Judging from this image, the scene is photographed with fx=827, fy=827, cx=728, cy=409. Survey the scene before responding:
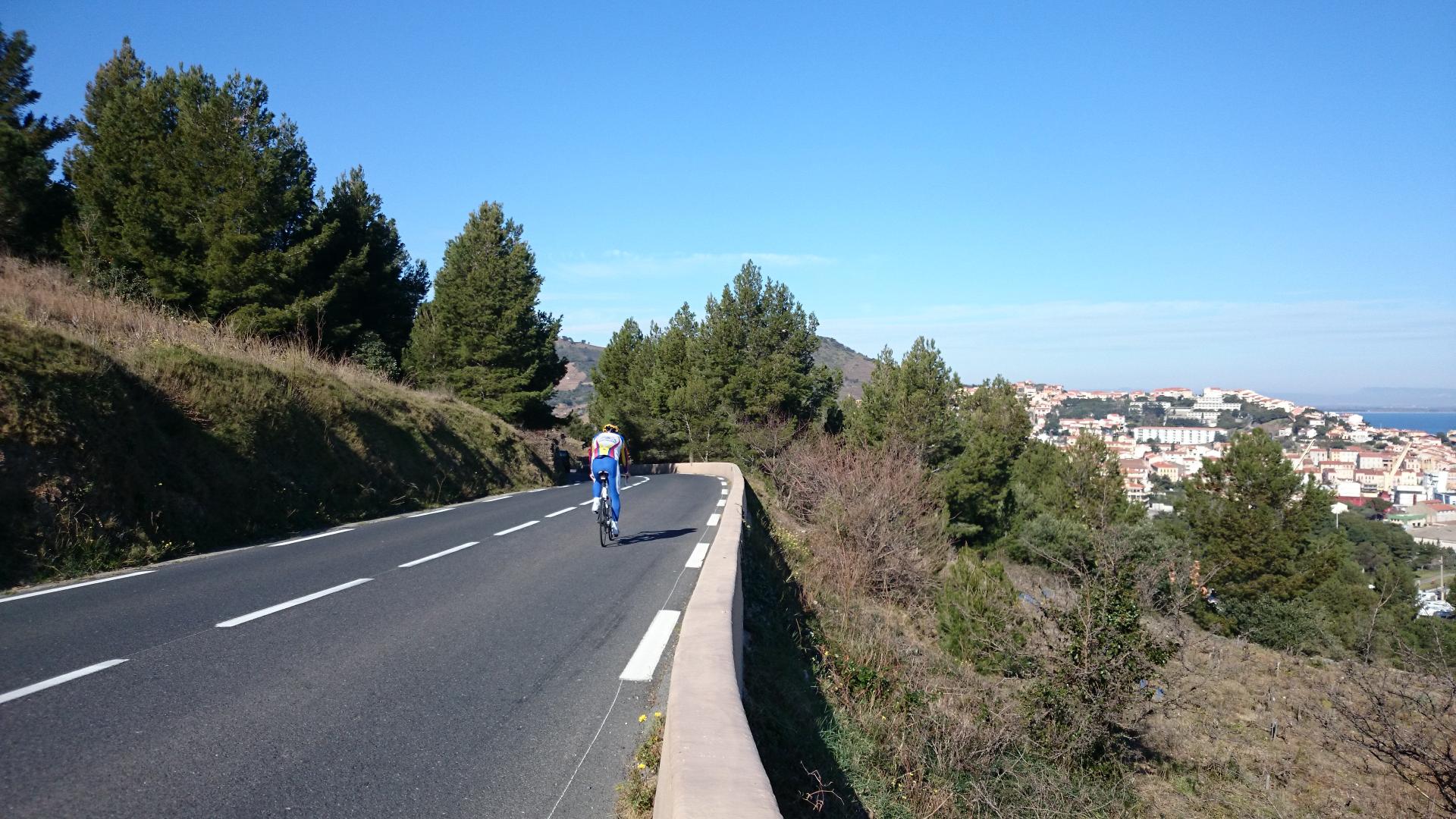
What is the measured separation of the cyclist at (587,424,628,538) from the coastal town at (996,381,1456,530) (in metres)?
45.6

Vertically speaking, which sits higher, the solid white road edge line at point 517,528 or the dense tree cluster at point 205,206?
the dense tree cluster at point 205,206

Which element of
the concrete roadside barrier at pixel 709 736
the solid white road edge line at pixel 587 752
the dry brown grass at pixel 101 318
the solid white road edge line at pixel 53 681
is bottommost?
the solid white road edge line at pixel 587 752

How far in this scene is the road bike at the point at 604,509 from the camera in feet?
36.6

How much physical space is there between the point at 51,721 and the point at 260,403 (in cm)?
1142

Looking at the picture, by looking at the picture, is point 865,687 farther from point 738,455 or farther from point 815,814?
point 738,455

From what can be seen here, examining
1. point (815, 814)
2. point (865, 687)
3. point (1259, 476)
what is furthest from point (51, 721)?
point (1259, 476)

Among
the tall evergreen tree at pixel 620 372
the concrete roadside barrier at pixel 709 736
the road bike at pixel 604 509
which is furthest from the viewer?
the tall evergreen tree at pixel 620 372

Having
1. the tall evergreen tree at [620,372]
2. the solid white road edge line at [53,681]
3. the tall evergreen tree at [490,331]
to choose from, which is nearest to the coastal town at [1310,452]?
the tall evergreen tree at [620,372]

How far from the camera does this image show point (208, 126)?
23188mm

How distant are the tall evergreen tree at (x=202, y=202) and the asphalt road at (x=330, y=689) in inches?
727

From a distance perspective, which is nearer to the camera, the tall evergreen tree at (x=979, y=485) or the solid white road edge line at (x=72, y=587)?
the solid white road edge line at (x=72, y=587)

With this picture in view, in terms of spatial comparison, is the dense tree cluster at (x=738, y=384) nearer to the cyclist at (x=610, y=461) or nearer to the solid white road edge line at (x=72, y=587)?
the cyclist at (x=610, y=461)

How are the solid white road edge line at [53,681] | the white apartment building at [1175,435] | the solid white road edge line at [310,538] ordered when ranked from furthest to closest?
the white apartment building at [1175,435]
the solid white road edge line at [310,538]
the solid white road edge line at [53,681]

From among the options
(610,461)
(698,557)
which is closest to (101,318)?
(610,461)
